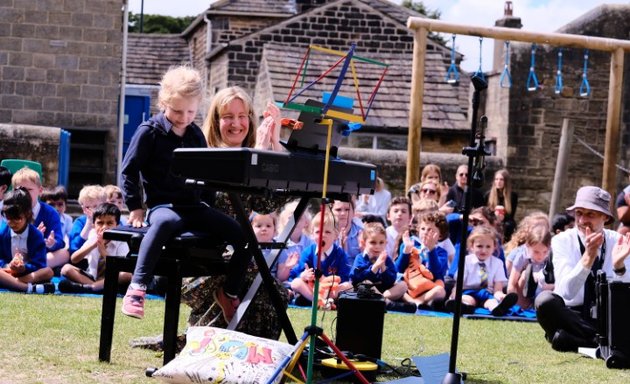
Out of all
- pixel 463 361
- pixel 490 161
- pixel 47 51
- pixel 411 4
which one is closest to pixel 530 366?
pixel 463 361

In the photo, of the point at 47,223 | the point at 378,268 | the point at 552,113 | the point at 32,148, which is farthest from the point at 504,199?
the point at 552,113

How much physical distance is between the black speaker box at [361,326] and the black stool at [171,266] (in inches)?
34.1

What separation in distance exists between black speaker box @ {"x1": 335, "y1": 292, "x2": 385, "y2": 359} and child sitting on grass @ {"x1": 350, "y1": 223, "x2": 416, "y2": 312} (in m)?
3.63

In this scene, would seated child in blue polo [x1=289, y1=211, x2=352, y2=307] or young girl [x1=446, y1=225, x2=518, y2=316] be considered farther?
young girl [x1=446, y1=225, x2=518, y2=316]

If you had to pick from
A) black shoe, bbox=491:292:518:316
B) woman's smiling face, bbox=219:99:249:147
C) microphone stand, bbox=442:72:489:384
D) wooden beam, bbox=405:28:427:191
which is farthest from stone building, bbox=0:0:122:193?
microphone stand, bbox=442:72:489:384

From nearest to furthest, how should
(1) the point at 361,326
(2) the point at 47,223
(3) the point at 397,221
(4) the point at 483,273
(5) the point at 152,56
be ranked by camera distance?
(1) the point at 361,326 → (4) the point at 483,273 → (2) the point at 47,223 → (3) the point at 397,221 → (5) the point at 152,56

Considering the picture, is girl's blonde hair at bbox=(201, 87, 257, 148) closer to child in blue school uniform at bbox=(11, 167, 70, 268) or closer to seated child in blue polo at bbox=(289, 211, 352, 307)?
seated child in blue polo at bbox=(289, 211, 352, 307)

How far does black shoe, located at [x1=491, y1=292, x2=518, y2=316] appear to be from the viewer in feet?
34.5

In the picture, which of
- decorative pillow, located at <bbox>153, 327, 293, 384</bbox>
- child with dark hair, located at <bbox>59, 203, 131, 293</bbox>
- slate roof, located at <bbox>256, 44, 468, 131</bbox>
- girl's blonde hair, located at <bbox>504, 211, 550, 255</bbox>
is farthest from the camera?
slate roof, located at <bbox>256, 44, 468, 131</bbox>

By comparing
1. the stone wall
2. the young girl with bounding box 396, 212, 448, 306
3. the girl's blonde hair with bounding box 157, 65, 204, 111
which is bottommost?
the young girl with bounding box 396, 212, 448, 306

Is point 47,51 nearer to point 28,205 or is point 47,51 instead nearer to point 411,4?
point 28,205

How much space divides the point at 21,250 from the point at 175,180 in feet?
16.1

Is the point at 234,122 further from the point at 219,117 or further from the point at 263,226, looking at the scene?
the point at 263,226

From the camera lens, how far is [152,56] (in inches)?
1534
